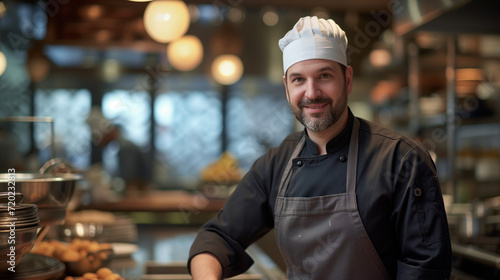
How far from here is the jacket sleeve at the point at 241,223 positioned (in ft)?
5.43

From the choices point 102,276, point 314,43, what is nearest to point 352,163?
point 314,43

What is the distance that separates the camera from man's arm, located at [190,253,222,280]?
59.6 inches

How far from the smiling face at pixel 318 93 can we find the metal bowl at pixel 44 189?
2.59 ft

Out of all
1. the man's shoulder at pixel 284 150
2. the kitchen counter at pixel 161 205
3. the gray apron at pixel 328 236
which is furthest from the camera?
the kitchen counter at pixel 161 205

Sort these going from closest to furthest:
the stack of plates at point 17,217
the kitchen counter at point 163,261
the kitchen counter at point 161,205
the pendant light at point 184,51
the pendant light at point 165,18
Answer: the stack of plates at point 17,217
the kitchen counter at point 163,261
the pendant light at point 165,18
the kitchen counter at point 161,205
the pendant light at point 184,51

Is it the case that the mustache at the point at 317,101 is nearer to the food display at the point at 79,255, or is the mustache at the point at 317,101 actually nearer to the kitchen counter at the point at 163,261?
the kitchen counter at the point at 163,261

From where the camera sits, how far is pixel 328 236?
151 centimetres

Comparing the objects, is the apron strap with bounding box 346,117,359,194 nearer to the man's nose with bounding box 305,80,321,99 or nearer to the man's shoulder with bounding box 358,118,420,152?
the man's shoulder with bounding box 358,118,420,152

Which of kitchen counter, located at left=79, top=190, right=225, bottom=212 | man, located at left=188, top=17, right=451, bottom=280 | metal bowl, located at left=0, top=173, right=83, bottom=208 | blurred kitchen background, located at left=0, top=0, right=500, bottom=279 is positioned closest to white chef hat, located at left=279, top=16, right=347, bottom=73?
man, located at left=188, top=17, right=451, bottom=280

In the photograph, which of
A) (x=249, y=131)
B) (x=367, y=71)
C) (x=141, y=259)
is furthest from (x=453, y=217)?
(x=249, y=131)

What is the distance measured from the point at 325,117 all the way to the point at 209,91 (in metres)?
5.59

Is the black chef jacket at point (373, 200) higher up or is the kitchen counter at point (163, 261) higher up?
the black chef jacket at point (373, 200)

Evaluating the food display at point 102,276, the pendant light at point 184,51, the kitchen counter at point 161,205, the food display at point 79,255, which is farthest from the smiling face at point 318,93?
the pendant light at point 184,51

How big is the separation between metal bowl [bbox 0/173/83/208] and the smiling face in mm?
789
